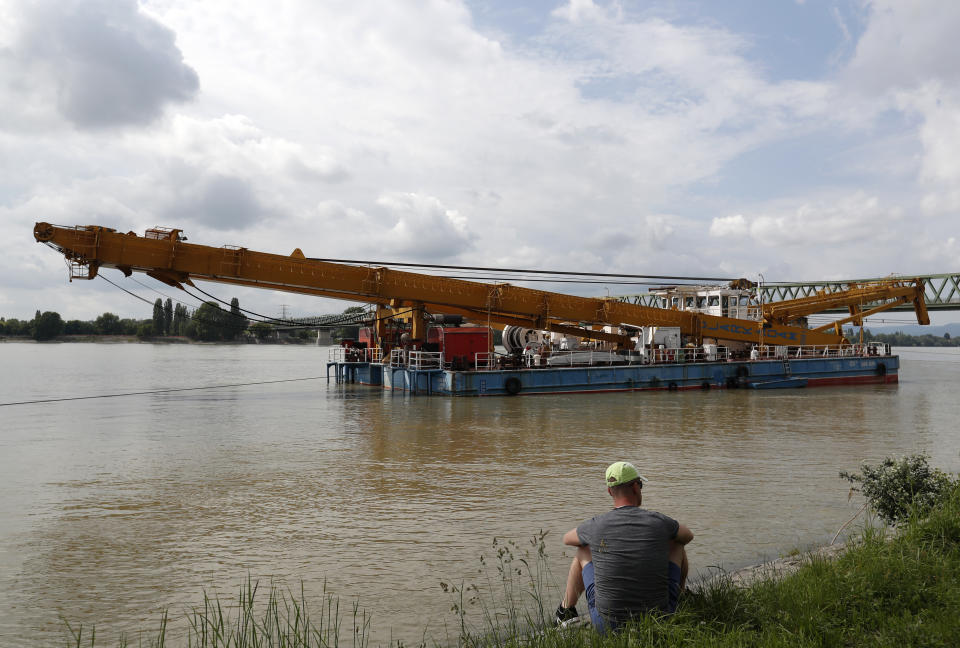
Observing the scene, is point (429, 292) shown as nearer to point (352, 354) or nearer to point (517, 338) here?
point (517, 338)

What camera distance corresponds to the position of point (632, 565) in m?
3.79

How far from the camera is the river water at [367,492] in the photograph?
6.40 m

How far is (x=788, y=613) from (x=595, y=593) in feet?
4.20

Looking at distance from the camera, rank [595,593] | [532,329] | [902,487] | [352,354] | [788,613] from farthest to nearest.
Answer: [352,354], [532,329], [902,487], [788,613], [595,593]

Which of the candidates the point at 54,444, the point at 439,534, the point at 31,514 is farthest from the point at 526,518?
the point at 54,444

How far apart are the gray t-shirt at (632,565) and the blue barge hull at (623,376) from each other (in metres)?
22.3

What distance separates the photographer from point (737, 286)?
34969 mm

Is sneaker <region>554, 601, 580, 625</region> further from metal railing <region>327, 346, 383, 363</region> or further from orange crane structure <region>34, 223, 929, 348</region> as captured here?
metal railing <region>327, 346, 383, 363</region>

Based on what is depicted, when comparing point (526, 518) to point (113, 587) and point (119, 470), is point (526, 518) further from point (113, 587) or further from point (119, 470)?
point (119, 470)

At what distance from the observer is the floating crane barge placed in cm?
2288

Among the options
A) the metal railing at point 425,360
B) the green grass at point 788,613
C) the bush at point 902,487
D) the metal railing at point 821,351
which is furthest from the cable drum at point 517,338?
the green grass at point 788,613

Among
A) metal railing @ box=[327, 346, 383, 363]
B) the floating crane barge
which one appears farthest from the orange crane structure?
metal railing @ box=[327, 346, 383, 363]

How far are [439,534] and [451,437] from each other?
832cm

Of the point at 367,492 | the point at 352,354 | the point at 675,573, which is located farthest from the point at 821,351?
the point at 675,573
